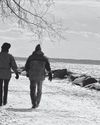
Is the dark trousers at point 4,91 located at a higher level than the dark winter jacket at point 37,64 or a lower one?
lower

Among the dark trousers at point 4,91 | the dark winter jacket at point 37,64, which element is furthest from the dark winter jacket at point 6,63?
the dark winter jacket at point 37,64

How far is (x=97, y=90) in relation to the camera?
28453mm

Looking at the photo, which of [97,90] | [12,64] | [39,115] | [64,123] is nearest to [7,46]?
[12,64]

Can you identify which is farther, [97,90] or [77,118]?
[97,90]

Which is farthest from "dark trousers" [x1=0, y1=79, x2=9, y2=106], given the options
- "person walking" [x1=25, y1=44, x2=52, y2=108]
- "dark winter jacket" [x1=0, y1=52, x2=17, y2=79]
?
"person walking" [x1=25, y1=44, x2=52, y2=108]

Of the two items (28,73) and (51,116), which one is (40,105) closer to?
(28,73)

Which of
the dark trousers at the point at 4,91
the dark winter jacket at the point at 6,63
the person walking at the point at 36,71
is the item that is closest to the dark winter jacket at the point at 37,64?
the person walking at the point at 36,71

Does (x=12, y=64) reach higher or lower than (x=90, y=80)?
higher

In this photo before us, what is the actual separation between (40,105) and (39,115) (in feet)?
8.89

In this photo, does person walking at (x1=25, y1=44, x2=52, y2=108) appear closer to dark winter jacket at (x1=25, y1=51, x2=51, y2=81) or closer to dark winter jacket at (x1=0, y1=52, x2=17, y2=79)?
dark winter jacket at (x1=25, y1=51, x2=51, y2=81)

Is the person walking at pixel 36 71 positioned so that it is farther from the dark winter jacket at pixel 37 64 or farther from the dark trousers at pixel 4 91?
the dark trousers at pixel 4 91

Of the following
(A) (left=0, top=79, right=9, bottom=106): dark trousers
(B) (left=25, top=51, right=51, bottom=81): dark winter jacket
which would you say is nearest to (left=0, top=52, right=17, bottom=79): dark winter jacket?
(A) (left=0, top=79, right=9, bottom=106): dark trousers

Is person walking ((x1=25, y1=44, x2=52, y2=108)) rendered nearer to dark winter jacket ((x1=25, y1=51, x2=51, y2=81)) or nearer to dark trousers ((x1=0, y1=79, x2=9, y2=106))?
dark winter jacket ((x1=25, y1=51, x2=51, y2=81))

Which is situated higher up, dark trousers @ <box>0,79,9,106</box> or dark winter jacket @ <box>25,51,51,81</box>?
dark winter jacket @ <box>25,51,51,81</box>
